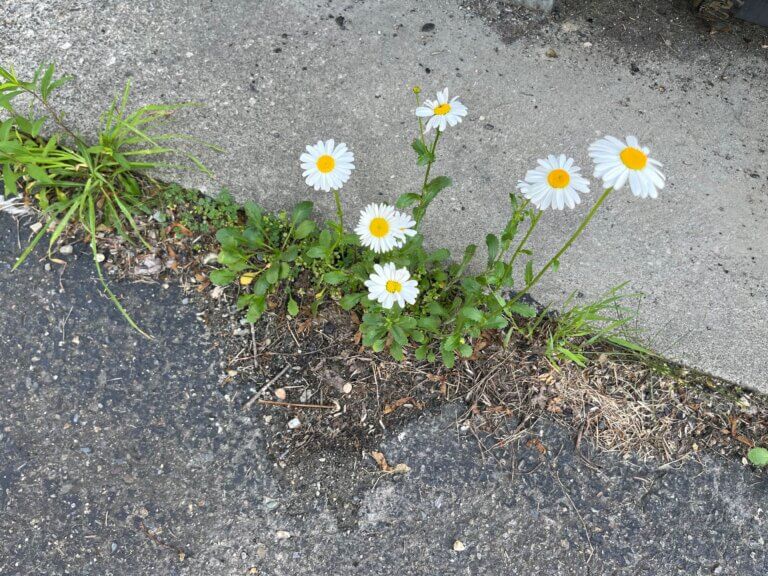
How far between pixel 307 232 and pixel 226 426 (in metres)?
0.72

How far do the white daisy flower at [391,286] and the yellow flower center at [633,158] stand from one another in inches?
25.1

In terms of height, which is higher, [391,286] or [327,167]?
[327,167]

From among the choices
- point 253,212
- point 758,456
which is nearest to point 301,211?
Result: point 253,212

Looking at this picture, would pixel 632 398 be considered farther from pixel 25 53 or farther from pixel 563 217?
pixel 25 53

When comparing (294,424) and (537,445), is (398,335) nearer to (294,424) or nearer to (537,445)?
(294,424)

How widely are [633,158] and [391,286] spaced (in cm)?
72

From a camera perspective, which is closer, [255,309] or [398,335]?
[398,335]

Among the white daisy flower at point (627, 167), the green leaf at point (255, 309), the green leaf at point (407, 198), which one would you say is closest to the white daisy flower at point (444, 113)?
the green leaf at point (407, 198)

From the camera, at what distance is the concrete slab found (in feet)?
7.22

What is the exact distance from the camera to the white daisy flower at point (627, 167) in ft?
4.23

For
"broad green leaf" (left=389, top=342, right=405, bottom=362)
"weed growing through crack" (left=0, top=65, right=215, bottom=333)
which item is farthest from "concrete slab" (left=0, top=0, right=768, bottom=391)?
"broad green leaf" (left=389, top=342, right=405, bottom=362)

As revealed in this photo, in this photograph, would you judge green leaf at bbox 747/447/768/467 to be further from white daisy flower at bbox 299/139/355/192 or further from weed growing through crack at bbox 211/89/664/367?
white daisy flower at bbox 299/139/355/192

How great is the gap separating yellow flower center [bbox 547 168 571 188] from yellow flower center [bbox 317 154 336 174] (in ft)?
1.99

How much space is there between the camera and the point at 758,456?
2070 millimetres
